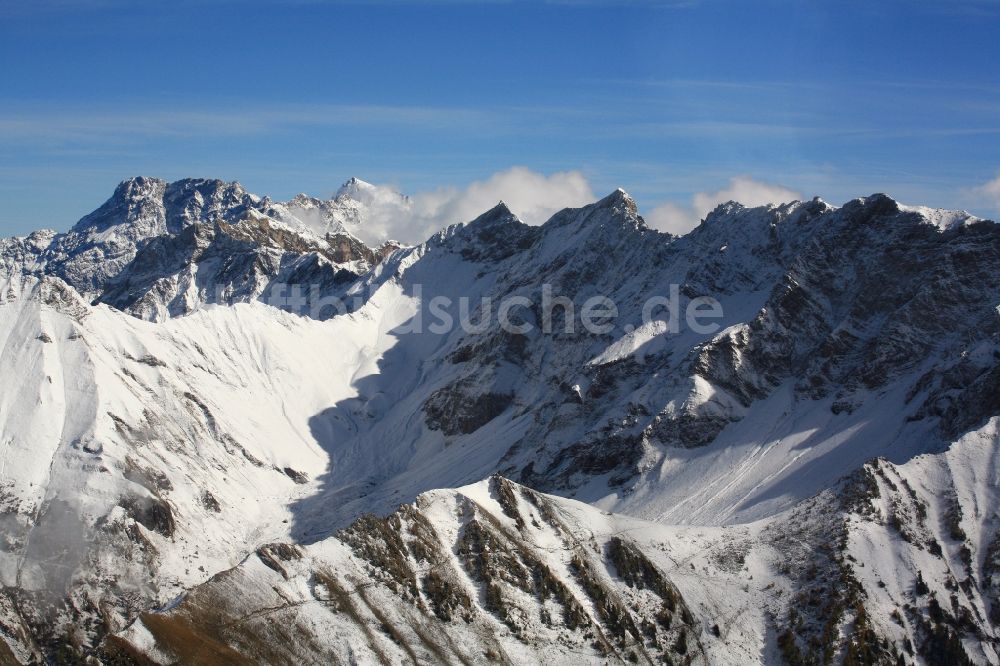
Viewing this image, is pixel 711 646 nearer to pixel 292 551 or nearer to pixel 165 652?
pixel 292 551

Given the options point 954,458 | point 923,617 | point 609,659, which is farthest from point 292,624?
point 954,458

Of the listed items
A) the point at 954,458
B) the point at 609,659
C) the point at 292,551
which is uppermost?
the point at 954,458

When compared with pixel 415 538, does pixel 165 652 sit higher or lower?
lower

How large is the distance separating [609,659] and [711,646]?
44.6ft

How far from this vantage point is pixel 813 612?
144 metres

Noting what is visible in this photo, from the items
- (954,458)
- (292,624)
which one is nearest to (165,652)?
(292,624)

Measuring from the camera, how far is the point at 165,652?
118 meters

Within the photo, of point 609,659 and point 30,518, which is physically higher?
point 30,518

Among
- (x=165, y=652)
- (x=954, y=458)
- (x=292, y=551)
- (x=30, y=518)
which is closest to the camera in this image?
Result: (x=165, y=652)

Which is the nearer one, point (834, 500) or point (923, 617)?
point (923, 617)

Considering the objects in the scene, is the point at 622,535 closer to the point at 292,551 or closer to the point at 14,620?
the point at 292,551

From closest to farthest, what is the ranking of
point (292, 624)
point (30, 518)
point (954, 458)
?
point (292, 624)
point (954, 458)
point (30, 518)

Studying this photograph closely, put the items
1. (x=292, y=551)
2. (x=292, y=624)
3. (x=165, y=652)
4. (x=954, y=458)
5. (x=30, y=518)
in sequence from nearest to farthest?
(x=165, y=652) < (x=292, y=624) < (x=292, y=551) < (x=954, y=458) < (x=30, y=518)

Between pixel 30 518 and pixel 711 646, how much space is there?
383 feet
